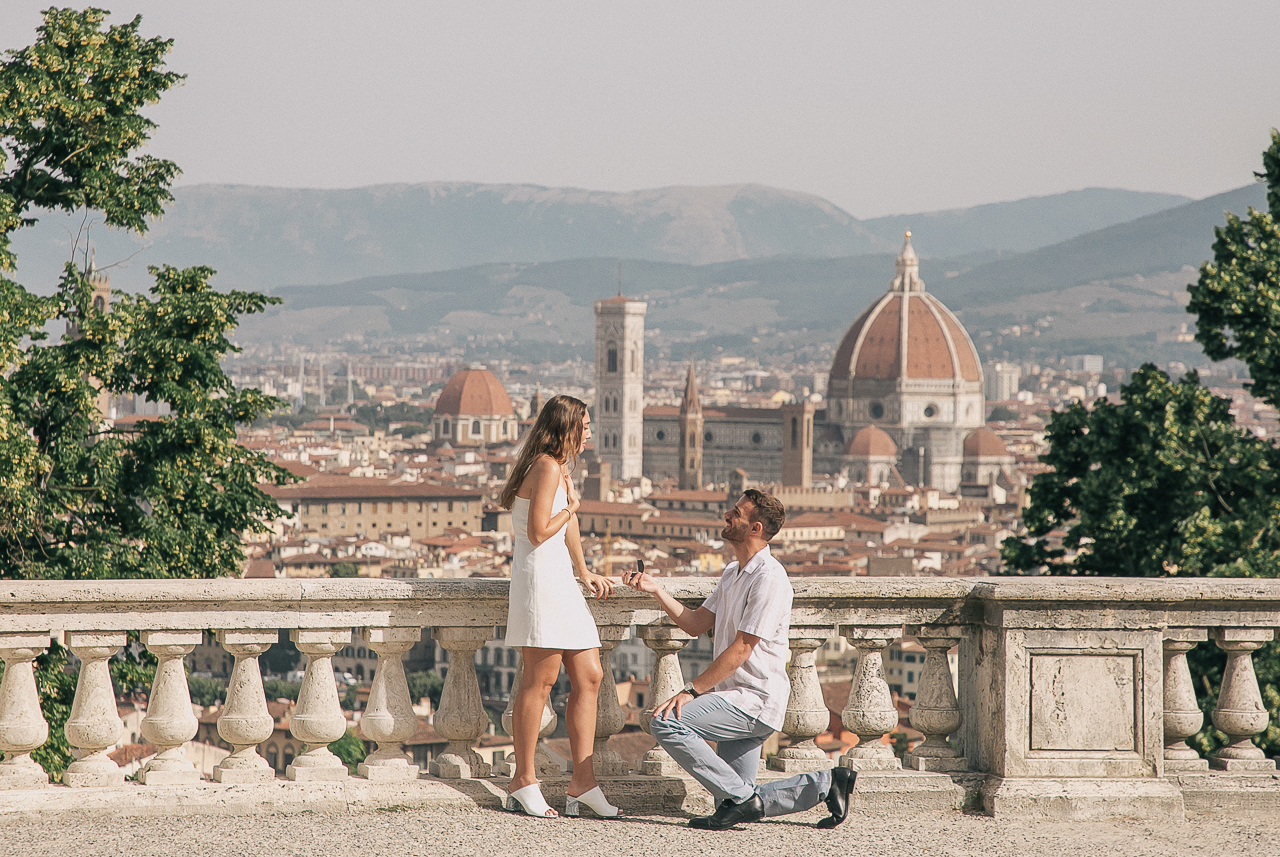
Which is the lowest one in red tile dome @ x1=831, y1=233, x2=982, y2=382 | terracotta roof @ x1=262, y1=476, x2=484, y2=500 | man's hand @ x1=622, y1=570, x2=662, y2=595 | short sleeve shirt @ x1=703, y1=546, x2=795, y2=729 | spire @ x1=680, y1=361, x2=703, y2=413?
terracotta roof @ x1=262, y1=476, x2=484, y2=500

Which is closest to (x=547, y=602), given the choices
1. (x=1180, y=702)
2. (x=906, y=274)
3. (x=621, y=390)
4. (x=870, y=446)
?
(x=1180, y=702)

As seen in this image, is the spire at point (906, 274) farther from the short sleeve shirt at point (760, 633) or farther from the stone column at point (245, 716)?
the stone column at point (245, 716)

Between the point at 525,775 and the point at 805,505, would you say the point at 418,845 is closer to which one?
the point at 525,775

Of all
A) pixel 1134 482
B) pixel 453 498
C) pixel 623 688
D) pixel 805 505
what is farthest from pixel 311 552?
pixel 1134 482

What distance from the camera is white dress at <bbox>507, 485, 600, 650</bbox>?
11.7 feet

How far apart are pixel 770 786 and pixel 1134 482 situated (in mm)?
8523

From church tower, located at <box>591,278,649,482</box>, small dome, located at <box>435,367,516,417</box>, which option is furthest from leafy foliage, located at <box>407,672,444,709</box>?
small dome, located at <box>435,367,516,417</box>

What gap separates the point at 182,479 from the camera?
28.1 feet

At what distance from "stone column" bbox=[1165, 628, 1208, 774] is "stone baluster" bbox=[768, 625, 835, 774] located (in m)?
0.85

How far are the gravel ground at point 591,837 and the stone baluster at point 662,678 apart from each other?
0.53 ft

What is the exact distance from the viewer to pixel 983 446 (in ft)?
324

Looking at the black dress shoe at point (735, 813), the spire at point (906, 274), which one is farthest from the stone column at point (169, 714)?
the spire at point (906, 274)

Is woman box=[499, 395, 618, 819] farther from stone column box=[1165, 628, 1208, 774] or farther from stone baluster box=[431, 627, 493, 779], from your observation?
stone column box=[1165, 628, 1208, 774]

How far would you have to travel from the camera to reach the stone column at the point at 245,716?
3561 mm
